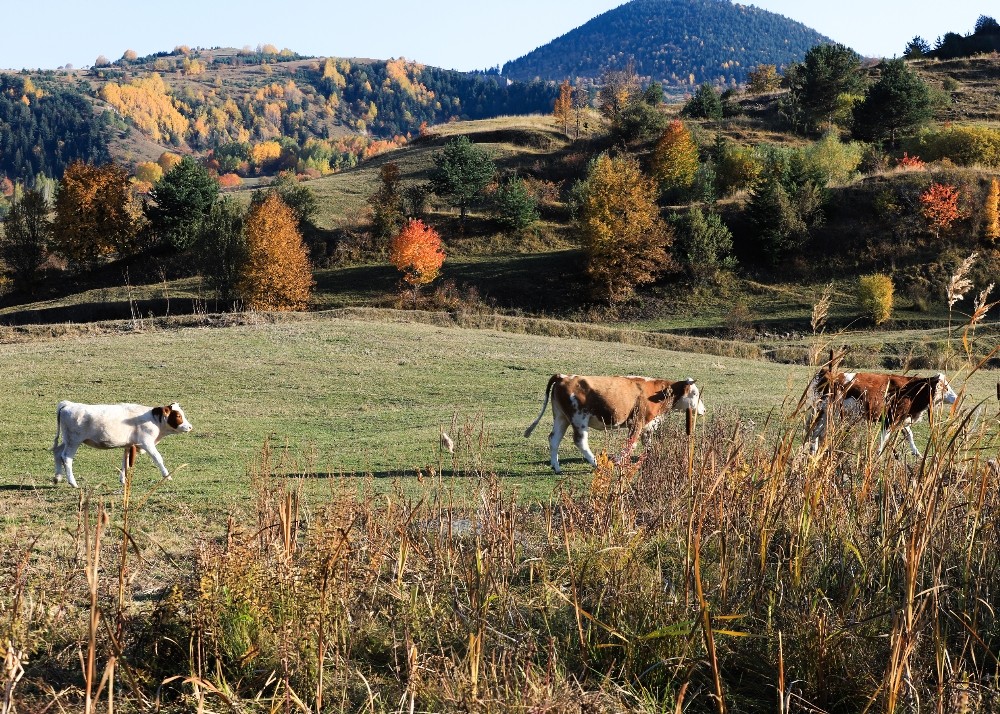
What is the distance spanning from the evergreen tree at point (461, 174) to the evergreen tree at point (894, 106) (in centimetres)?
3474

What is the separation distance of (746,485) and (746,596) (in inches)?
35.3

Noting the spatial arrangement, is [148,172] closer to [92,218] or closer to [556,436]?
[92,218]

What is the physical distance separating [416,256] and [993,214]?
126 ft

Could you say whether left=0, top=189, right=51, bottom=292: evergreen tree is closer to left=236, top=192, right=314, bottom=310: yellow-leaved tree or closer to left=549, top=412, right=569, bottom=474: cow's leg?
left=236, top=192, right=314, bottom=310: yellow-leaved tree

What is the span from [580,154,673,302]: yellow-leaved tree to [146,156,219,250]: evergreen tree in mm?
32321

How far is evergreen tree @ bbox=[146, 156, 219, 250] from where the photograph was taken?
6906 centimetres

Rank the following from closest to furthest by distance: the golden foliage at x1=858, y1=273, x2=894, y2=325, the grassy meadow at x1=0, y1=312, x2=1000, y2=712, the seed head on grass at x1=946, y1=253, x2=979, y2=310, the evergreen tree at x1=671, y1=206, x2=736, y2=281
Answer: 1. the grassy meadow at x1=0, y1=312, x2=1000, y2=712
2. the seed head on grass at x1=946, y1=253, x2=979, y2=310
3. the golden foliage at x1=858, y1=273, x2=894, y2=325
4. the evergreen tree at x1=671, y1=206, x2=736, y2=281

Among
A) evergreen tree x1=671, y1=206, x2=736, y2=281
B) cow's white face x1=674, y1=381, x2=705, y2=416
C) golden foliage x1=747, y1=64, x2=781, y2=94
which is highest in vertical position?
golden foliage x1=747, y1=64, x2=781, y2=94

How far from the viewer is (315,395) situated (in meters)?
23.8

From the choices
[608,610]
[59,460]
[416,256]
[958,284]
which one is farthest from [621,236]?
[608,610]

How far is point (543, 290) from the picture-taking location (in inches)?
2350

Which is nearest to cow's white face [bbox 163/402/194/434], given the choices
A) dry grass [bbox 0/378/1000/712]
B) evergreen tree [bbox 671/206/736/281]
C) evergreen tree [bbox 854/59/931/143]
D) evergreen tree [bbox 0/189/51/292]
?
dry grass [bbox 0/378/1000/712]

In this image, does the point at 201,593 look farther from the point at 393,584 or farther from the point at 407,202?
the point at 407,202

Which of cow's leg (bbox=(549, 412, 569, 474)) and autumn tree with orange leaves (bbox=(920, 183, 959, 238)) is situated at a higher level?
autumn tree with orange leaves (bbox=(920, 183, 959, 238))
